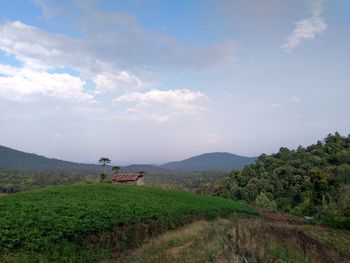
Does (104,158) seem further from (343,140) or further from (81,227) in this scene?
(343,140)

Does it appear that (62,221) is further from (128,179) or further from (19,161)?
(19,161)

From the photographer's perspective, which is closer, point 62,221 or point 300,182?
point 62,221

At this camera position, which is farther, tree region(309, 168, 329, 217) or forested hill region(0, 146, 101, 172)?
forested hill region(0, 146, 101, 172)

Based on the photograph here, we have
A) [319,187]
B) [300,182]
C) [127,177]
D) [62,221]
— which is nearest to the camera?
[62,221]

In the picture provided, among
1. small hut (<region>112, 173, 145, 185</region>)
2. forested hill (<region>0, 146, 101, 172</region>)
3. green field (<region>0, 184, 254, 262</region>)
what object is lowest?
green field (<region>0, 184, 254, 262</region>)

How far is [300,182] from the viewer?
67.2 m

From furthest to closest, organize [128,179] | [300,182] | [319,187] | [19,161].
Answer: [19,161], [300,182], [319,187], [128,179]

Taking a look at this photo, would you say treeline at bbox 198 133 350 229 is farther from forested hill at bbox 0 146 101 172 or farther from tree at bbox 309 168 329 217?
forested hill at bbox 0 146 101 172

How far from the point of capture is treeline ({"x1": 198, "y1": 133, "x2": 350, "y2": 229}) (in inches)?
2008

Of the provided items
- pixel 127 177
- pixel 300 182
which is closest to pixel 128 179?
pixel 127 177

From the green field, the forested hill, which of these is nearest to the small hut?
the green field

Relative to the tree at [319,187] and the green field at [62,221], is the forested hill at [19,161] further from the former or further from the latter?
the green field at [62,221]

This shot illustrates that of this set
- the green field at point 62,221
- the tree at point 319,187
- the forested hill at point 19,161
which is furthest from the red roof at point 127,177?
the forested hill at point 19,161

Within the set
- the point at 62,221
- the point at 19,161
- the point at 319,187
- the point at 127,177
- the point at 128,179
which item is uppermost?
the point at 19,161
